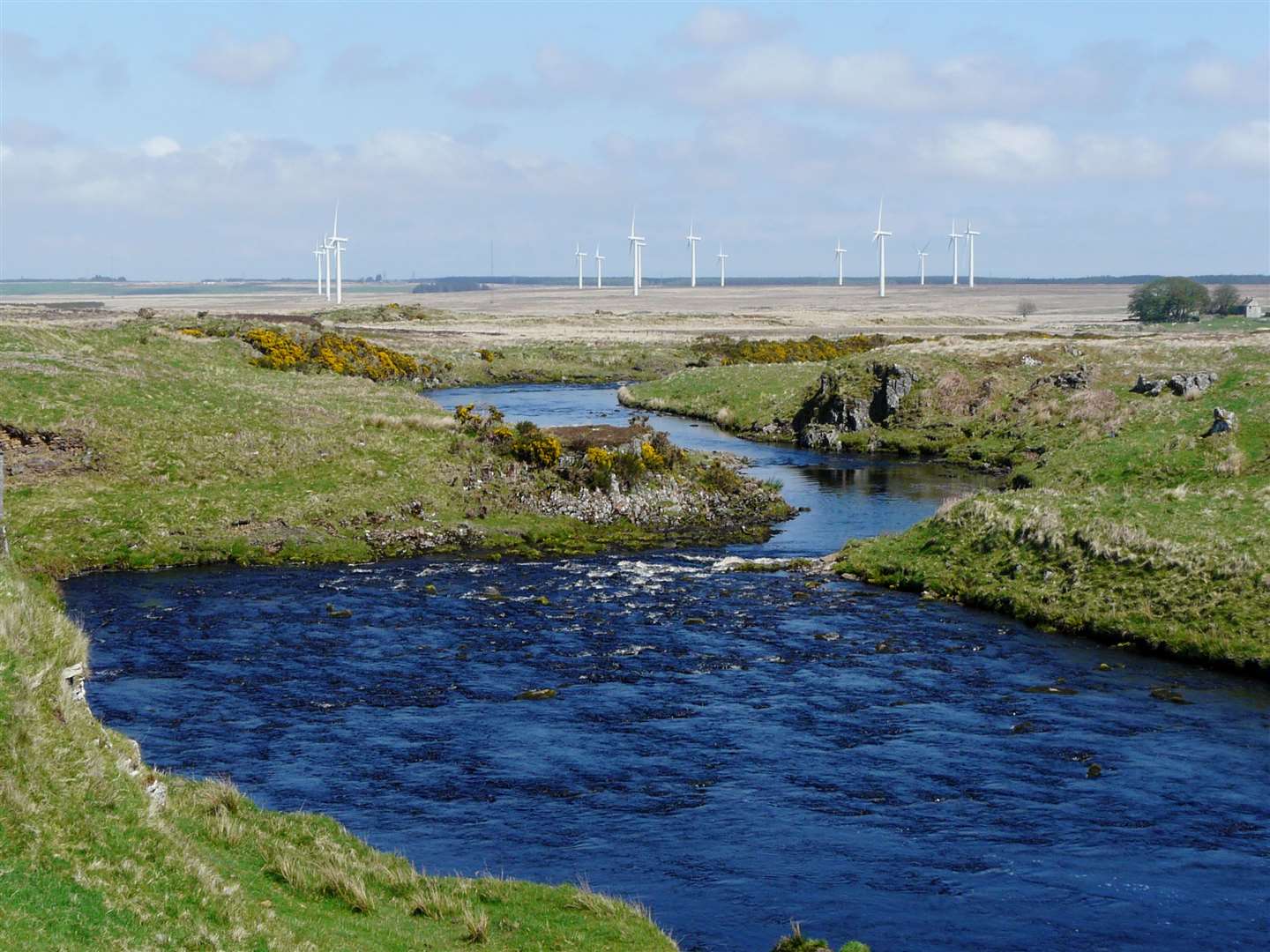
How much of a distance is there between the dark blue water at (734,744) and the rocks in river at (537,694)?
15.6 inches

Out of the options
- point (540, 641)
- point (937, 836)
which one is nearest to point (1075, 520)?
point (540, 641)

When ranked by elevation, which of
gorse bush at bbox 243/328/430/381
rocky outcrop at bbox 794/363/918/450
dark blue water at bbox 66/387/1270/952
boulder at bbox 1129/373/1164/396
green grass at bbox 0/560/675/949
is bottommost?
dark blue water at bbox 66/387/1270/952

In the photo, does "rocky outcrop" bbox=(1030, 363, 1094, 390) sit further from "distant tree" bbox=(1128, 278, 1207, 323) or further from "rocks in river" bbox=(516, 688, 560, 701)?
"distant tree" bbox=(1128, 278, 1207, 323)

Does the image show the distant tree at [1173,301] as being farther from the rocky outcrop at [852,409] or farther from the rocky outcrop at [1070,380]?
the rocky outcrop at [852,409]

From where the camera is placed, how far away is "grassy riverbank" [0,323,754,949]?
15.8 m

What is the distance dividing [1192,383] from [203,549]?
172 ft

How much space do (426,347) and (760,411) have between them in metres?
56.1

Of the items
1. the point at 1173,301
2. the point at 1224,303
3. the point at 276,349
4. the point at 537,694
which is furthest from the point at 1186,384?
the point at 1224,303

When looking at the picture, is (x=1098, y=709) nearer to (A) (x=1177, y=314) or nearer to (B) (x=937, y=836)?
(B) (x=937, y=836)

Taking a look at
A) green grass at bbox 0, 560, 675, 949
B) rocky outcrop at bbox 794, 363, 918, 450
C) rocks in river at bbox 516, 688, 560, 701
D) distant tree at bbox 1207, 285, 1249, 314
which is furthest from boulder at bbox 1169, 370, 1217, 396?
distant tree at bbox 1207, 285, 1249, 314

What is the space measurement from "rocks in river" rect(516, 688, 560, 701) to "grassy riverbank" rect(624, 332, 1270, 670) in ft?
54.4

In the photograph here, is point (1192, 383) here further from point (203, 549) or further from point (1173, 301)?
point (1173, 301)

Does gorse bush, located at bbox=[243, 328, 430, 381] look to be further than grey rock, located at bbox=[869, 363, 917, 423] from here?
Yes

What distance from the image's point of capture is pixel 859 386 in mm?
88250
